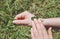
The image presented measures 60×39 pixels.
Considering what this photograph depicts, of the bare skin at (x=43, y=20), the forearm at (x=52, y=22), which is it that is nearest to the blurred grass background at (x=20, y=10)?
the bare skin at (x=43, y=20)

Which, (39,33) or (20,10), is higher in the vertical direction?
(20,10)

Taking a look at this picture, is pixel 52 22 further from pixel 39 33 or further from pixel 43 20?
pixel 39 33

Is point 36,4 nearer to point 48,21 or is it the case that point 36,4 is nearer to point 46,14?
point 46,14

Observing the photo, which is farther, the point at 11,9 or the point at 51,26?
the point at 11,9

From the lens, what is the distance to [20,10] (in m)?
2.87

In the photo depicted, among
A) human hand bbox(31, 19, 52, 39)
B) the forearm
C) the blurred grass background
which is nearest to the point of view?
human hand bbox(31, 19, 52, 39)

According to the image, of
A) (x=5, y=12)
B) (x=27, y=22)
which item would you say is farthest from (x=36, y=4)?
(x=27, y=22)

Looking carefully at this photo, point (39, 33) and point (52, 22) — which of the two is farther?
point (52, 22)

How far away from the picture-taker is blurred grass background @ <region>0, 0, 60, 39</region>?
2674mm

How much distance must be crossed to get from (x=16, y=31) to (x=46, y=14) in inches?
18.5

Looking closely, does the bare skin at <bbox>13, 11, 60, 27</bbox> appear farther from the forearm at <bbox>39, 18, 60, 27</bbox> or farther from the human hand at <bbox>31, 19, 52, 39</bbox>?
the human hand at <bbox>31, 19, 52, 39</bbox>

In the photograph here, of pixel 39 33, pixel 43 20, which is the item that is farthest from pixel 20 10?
pixel 39 33

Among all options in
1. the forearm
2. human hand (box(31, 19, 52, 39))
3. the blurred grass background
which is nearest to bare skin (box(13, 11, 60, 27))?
the forearm

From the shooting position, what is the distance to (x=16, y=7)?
289 centimetres
